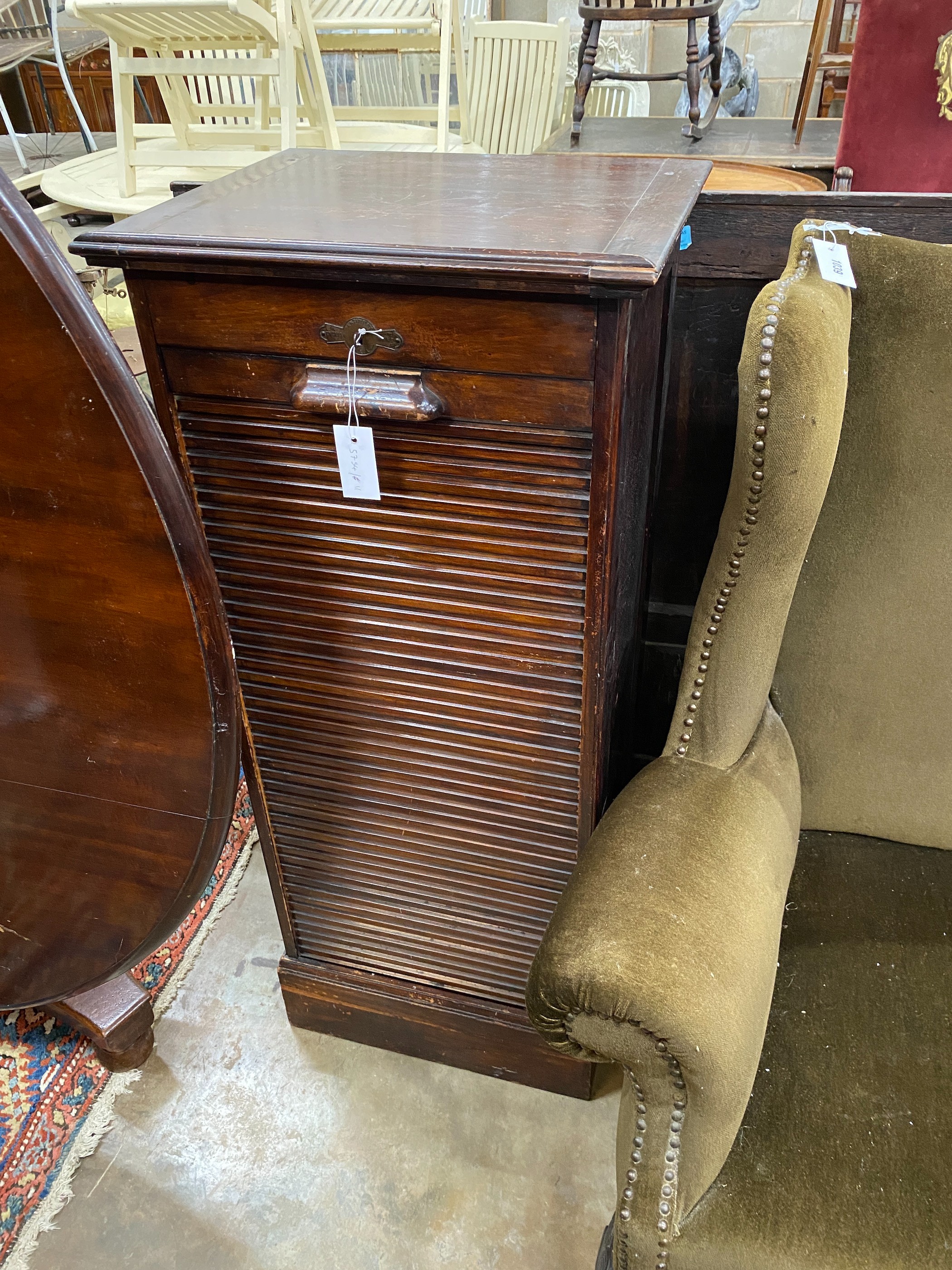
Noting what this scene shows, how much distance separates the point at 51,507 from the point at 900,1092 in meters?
0.92

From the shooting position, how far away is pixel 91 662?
0.88 metres

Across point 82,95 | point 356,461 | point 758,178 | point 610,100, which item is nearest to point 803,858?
point 356,461

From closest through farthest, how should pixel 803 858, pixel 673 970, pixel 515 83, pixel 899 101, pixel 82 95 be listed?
pixel 673 970 → pixel 803 858 → pixel 899 101 → pixel 515 83 → pixel 82 95

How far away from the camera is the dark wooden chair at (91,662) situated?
2.29 feet

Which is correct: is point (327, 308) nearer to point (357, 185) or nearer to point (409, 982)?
point (357, 185)

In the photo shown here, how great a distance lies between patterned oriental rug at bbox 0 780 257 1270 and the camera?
1.15 meters

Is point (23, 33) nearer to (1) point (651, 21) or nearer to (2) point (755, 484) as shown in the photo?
(1) point (651, 21)

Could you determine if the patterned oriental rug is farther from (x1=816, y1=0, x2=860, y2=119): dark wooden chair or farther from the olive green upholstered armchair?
(x1=816, y1=0, x2=860, y2=119): dark wooden chair

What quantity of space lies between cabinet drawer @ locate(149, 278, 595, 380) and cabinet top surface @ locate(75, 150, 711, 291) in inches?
1.1

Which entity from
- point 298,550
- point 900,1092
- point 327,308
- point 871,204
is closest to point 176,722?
point 298,550

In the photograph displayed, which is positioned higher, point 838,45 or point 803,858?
point 838,45

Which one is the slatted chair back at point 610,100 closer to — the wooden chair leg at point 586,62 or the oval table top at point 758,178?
the wooden chair leg at point 586,62

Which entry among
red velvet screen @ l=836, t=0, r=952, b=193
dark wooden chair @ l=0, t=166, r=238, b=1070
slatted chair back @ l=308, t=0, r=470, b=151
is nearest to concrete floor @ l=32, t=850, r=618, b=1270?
dark wooden chair @ l=0, t=166, r=238, b=1070

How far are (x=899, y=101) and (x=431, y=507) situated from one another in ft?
4.42
